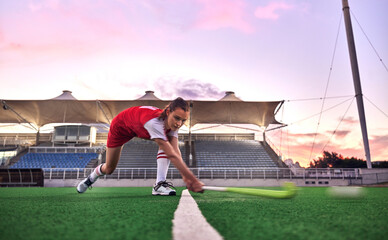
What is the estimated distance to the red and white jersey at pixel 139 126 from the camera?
2.47m

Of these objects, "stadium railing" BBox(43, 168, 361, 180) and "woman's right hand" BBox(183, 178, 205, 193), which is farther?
"stadium railing" BBox(43, 168, 361, 180)

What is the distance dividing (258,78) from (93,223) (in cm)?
1631

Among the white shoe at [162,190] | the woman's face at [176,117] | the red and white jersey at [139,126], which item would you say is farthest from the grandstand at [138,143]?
the woman's face at [176,117]

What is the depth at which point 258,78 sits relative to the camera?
16656 millimetres

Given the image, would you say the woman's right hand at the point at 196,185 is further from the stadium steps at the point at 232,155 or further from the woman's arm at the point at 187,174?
the stadium steps at the point at 232,155

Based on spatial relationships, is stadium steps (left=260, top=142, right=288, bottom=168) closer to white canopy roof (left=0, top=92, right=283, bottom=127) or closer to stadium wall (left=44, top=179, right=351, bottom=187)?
white canopy roof (left=0, top=92, right=283, bottom=127)

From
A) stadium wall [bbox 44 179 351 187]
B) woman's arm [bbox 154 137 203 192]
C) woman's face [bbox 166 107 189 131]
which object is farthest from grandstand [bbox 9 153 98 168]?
woman's arm [bbox 154 137 203 192]

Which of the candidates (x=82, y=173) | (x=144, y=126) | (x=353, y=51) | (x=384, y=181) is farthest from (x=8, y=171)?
→ (x=353, y=51)

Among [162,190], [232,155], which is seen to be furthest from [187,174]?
[232,155]

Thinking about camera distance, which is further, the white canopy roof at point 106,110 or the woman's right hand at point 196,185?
the white canopy roof at point 106,110

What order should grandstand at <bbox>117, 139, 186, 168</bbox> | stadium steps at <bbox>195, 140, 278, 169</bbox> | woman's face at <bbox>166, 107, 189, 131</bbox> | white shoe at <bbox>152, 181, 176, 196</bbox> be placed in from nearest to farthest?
1. woman's face at <bbox>166, 107, 189, 131</bbox>
2. white shoe at <bbox>152, 181, 176, 196</bbox>
3. grandstand at <bbox>117, 139, 186, 168</bbox>
4. stadium steps at <bbox>195, 140, 278, 169</bbox>

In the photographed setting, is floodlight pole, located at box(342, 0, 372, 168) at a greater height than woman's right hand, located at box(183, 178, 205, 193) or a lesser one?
greater

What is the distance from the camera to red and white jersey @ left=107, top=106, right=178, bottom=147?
2.47 m

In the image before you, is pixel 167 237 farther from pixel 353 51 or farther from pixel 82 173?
pixel 353 51
